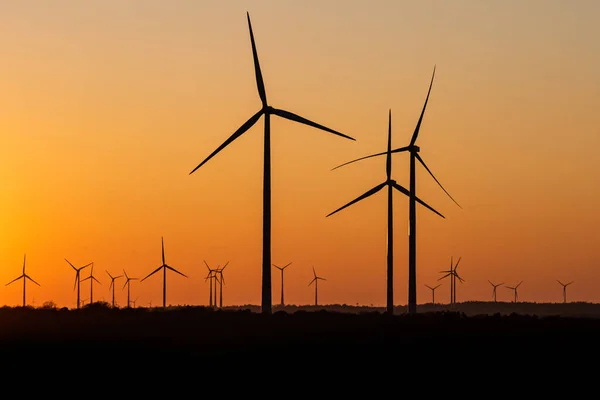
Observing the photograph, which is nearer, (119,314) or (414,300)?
(119,314)

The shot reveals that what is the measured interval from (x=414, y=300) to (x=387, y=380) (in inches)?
1859

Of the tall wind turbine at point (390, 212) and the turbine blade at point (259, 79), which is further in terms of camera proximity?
the tall wind turbine at point (390, 212)

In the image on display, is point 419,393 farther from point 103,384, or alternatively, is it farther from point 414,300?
point 414,300

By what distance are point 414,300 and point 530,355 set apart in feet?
127

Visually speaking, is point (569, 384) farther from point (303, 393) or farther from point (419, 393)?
point (303, 393)

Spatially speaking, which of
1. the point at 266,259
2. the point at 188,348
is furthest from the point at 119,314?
the point at 188,348

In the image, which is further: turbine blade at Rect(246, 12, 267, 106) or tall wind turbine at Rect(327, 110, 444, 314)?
tall wind turbine at Rect(327, 110, 444, 314)

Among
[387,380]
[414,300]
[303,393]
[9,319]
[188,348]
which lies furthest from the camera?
[414,300]

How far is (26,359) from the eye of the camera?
2425 inches

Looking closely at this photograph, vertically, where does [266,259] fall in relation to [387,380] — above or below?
above

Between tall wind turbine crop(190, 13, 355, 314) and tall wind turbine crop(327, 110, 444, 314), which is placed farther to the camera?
tall wind turbine crop(327, 110, 444, 314)

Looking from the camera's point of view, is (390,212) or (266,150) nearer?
(266,150)

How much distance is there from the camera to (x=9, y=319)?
305 ft

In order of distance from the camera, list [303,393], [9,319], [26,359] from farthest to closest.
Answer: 1. [9,319]
2. [26,359]
3. [303,393]
